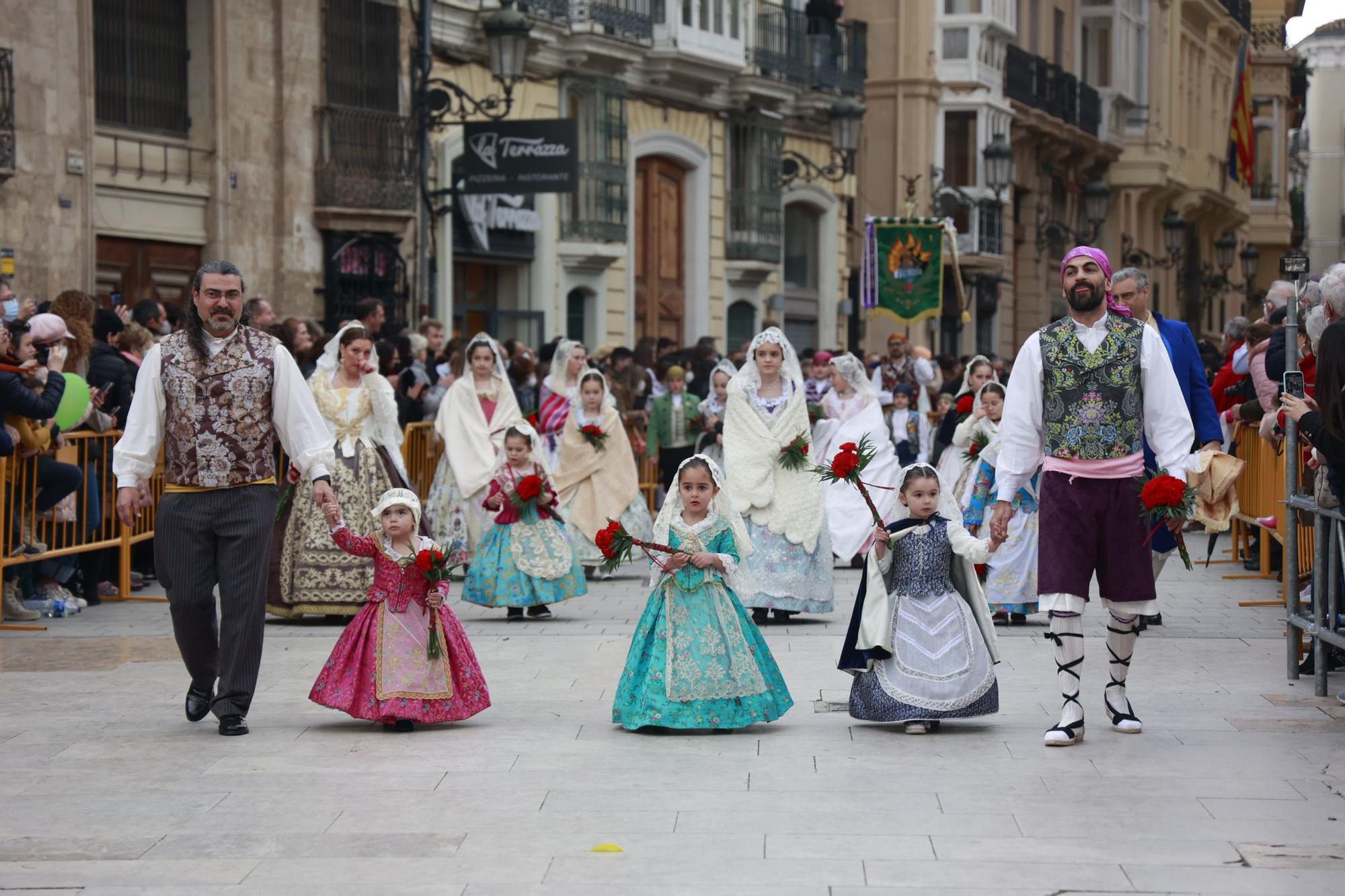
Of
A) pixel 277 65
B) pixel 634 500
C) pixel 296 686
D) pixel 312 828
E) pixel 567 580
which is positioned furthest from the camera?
pixel 277 65

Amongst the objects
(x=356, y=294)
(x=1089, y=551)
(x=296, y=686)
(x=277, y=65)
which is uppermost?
(x=277, y=65)

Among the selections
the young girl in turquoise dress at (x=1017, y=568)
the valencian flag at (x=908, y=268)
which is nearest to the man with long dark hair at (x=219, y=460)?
the young girl in turquoise dress at (x=1017, y=568)

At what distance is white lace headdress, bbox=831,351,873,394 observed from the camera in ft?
50.9

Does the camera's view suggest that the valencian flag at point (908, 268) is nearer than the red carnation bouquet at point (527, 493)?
No

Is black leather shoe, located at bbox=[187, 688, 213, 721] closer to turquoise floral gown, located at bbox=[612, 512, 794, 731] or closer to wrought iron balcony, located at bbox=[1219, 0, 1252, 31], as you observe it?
turquoise floral gown, located at bbox=[612, 512, 794, 731]

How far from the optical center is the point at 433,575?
856cm

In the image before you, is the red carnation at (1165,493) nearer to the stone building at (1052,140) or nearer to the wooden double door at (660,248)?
the wooden double door at (660,248)

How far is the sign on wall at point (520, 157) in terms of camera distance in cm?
2050

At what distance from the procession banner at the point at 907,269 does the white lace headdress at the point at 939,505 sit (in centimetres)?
1548

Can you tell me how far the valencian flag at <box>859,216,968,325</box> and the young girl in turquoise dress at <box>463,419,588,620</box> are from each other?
11.9 metres

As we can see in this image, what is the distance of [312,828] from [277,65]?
14.9 m

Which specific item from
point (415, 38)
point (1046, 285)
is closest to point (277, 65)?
point (415, 38)

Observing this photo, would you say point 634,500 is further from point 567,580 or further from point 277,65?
point 277,65

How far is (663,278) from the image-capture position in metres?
29.9
